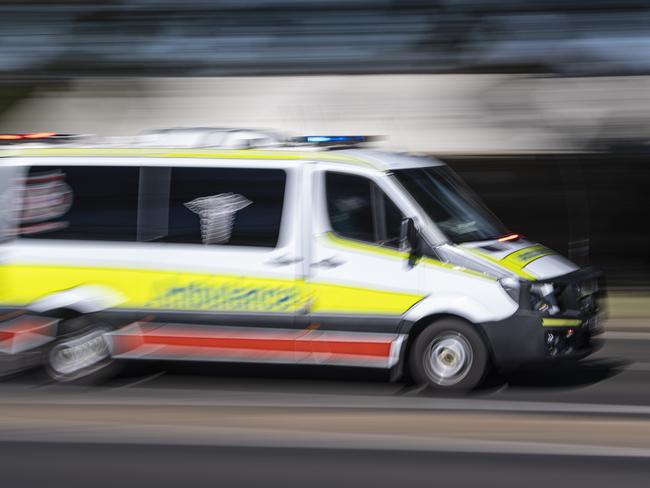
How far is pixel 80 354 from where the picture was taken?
30.2 feet

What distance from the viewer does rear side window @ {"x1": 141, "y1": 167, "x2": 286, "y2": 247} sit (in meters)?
8.85

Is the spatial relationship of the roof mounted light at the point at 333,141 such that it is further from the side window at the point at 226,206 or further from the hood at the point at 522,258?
the hood at the point at 522,258

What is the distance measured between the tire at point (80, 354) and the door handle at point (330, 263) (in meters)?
1.64

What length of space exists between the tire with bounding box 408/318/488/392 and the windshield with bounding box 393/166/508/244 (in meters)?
0.62

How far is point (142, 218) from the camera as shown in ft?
29.8

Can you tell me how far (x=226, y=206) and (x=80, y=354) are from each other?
156 centimetres

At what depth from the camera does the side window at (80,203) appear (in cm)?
911

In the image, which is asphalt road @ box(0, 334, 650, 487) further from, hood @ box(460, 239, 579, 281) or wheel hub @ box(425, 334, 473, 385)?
hood @ box(460, 239, 579, 281)

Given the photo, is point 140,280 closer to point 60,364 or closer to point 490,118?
point 60,364

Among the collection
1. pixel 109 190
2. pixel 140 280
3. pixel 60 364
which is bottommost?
pixel 60 364

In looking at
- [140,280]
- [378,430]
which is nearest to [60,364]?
[140,280]

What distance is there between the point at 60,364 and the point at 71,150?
62.4 inches

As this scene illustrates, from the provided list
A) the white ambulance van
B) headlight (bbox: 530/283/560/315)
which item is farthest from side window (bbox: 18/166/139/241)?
headlight (bbox: 530/283/560/315)

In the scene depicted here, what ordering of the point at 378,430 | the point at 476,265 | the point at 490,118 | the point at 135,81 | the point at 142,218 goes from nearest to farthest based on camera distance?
the point at 378,430
the point at 476,265
the point at 142,218
the point at 490,118
the point at 135,81
